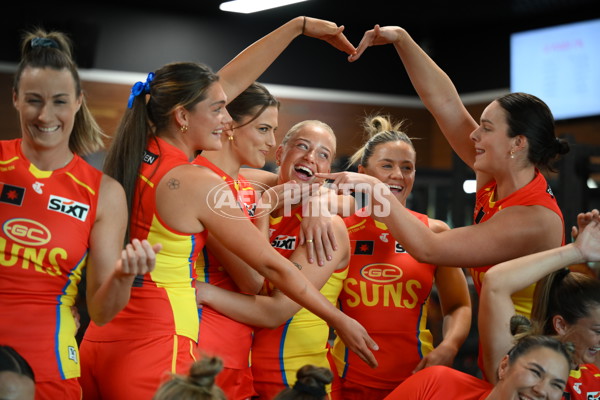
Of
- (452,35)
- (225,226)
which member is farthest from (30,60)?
(452,35)

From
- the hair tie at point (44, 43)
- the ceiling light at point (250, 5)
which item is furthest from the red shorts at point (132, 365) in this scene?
the ceiling light at point (250, 5)

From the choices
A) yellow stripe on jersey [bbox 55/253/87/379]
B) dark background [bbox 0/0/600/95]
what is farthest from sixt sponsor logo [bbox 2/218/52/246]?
dark background [bbox 0/0/600/95]

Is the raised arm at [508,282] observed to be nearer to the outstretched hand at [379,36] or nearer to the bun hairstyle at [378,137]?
the bun hairstyle at [378,137]

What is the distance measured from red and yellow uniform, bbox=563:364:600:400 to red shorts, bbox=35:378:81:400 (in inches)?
57.2

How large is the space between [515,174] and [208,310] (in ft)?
3.98

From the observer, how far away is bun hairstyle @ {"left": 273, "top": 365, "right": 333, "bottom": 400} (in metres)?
1.68

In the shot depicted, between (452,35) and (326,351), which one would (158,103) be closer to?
(326,351)

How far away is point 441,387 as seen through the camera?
7.64ft

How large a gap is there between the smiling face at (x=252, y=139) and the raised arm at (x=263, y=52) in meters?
0.12

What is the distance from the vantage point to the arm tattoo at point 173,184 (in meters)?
2.09

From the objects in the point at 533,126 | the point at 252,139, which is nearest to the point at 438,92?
the point at 533,126

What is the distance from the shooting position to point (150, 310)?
6.75ft

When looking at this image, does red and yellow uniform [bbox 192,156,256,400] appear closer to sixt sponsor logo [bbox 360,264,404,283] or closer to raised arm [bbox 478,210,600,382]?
sixt sponsor logo [bbox 360,264,404,283]

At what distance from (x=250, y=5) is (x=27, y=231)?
21.8 feet
